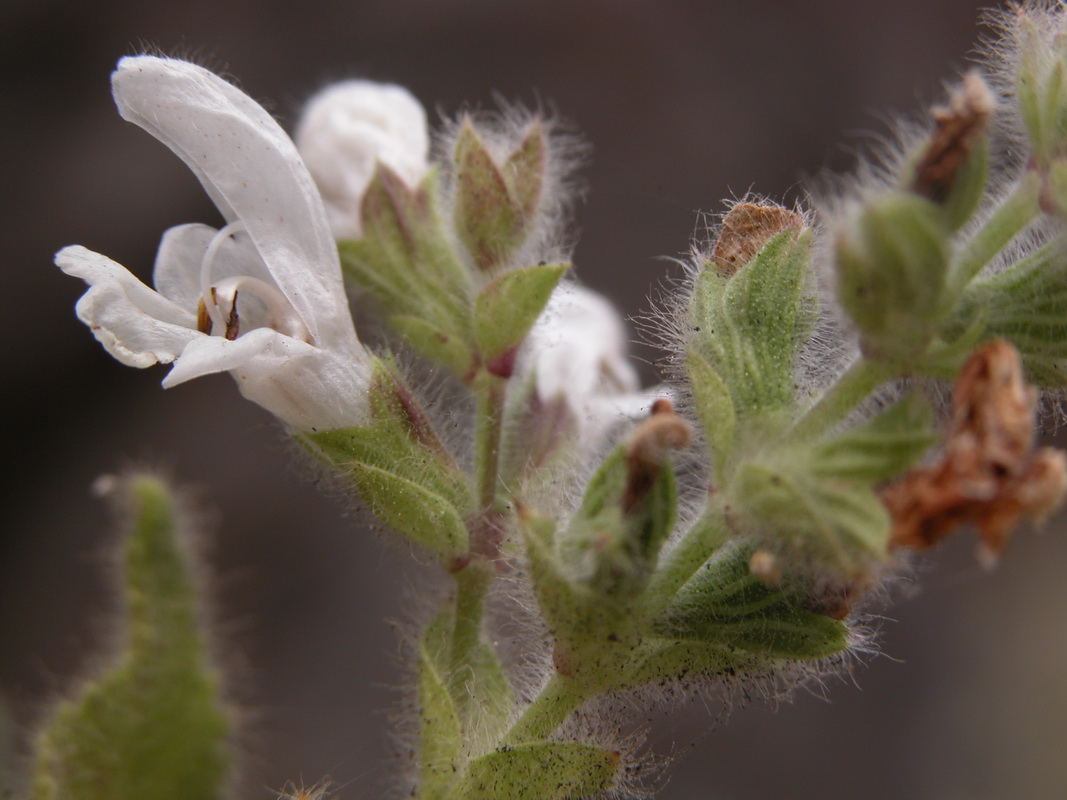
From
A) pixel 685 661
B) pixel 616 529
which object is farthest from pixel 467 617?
pixel 616 529

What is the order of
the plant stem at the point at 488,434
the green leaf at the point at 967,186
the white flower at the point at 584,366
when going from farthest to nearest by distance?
the white flower at the point at 584,366 < the plant stem at the point at 488,434 < the green leaf at the point at 967,186

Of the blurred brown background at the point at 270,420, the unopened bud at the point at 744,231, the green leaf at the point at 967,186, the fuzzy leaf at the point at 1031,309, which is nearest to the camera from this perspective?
the green leaf at the point at 967,186

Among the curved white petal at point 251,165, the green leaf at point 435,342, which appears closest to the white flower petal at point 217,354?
the curved white petal at point 251,165

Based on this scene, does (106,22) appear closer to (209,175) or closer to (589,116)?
(589,116)

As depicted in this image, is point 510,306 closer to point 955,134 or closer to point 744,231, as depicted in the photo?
point 744,231

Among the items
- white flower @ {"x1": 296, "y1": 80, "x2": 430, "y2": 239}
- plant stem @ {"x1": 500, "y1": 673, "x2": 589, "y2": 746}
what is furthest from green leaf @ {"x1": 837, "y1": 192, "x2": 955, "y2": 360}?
white flower @ {"x1": 296, "y1": 80, "x2": 430, "y2": 239}

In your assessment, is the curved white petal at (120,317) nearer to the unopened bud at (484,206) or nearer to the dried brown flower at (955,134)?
the unopened bud at (484,206)

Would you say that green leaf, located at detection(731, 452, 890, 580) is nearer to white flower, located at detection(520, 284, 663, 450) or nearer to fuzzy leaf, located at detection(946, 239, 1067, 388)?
fuzzy leaf, located at detection(946, 239, 1067, 388)
